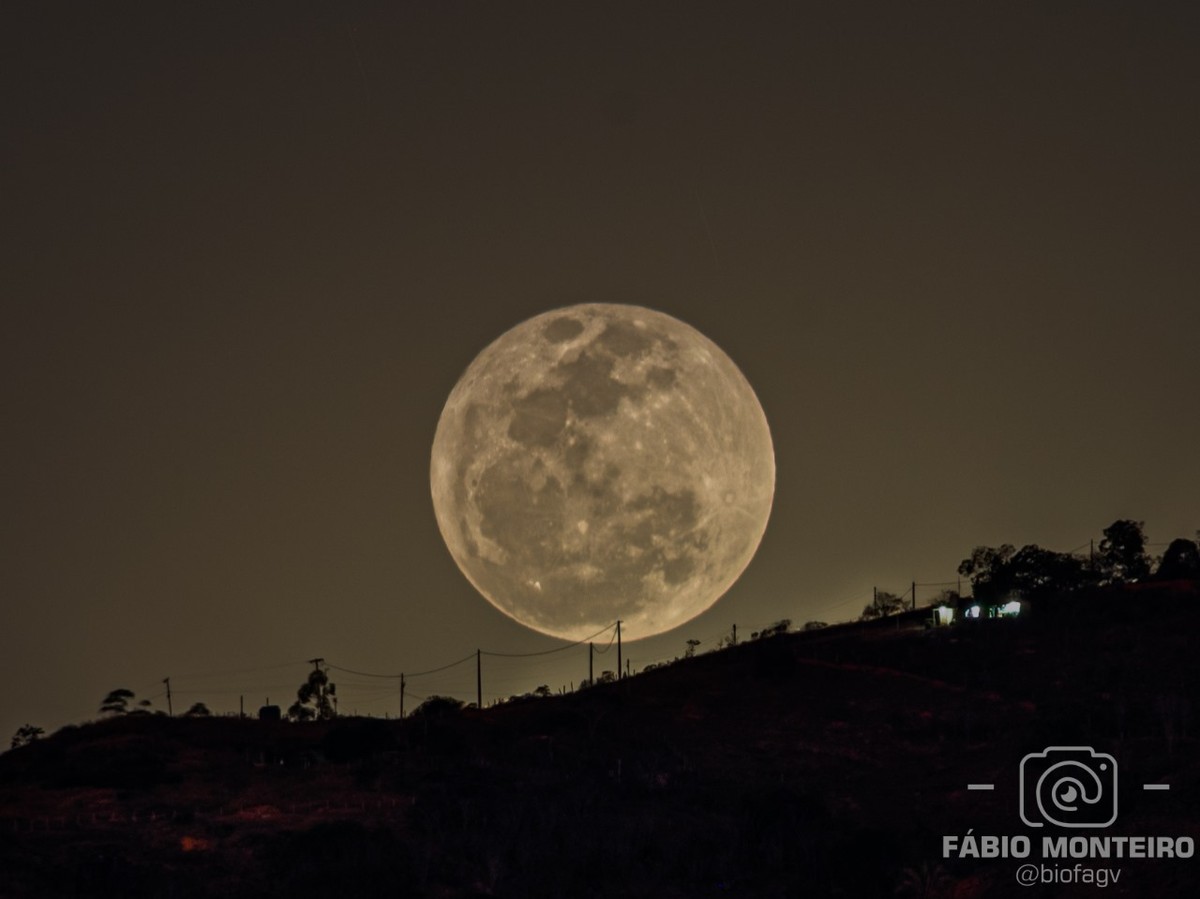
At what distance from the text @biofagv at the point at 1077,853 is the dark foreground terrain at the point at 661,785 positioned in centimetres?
34

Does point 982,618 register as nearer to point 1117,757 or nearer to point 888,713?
point 888,713

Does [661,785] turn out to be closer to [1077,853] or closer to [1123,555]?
[1077,853]

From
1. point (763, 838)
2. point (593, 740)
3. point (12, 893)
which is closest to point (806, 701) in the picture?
point (593, 740)

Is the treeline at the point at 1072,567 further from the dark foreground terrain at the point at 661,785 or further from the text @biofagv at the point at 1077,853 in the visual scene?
the text @biofagv at the point at 1077,853

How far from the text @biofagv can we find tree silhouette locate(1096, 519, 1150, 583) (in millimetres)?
58521

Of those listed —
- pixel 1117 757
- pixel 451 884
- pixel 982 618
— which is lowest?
pixel 451 884

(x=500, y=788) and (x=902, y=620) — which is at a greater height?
(x=902, y=620)

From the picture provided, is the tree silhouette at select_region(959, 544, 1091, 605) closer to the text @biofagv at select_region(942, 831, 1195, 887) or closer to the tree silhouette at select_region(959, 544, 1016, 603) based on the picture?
the tree silhouette at select_region(959, 544, 1016, 603)

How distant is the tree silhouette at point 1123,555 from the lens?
98.6 meters

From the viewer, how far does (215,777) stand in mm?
53188

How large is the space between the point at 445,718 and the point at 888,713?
1834cm

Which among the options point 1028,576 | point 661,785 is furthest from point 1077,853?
point 1028,576

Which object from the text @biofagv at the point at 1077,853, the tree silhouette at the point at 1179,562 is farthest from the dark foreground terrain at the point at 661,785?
the tree silhouette at the point at 1179,562

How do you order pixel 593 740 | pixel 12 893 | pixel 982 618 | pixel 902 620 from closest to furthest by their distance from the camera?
pixel 12 893 < pixel 593 740 < pixel 982 618 < pixel 902 620
